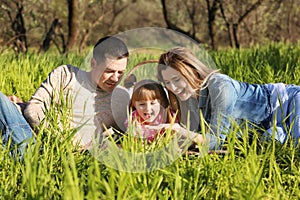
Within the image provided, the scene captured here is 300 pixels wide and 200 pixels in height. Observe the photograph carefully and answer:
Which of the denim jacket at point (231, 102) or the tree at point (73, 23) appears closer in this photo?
the denim jacket at point (231, 102)

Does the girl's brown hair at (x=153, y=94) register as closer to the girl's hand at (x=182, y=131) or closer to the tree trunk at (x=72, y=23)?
the girl's hand at (x=182, y=131)

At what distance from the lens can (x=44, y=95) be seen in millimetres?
2762

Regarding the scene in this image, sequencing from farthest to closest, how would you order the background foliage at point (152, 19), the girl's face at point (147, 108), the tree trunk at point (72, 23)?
the background foliage at point (152, 19)
the tree trunk at point (72, 23)
the girl's face at point (147, 108)

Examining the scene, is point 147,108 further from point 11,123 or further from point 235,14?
point 235,14

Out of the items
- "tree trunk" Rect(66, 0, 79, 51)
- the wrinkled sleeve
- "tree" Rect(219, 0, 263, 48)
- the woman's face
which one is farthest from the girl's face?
"tree" Rect(219, 0, 263, 48)

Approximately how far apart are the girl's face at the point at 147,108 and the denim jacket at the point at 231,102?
249 millimetres

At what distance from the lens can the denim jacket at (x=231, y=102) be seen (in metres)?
2.49

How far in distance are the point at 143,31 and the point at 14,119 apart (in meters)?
0.75

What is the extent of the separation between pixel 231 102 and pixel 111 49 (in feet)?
2.35

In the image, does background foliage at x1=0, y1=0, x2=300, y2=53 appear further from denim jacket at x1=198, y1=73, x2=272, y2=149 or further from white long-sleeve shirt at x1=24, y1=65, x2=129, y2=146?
denim jacket at x1=198, y1=73, x2=272, y2=149

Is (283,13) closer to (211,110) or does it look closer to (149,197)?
(211,110)

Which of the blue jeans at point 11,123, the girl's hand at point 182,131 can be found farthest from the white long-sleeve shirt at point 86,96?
the girl's hand at point 182,131

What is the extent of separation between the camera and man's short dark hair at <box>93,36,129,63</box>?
2.74 m

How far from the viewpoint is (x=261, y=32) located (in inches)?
673
